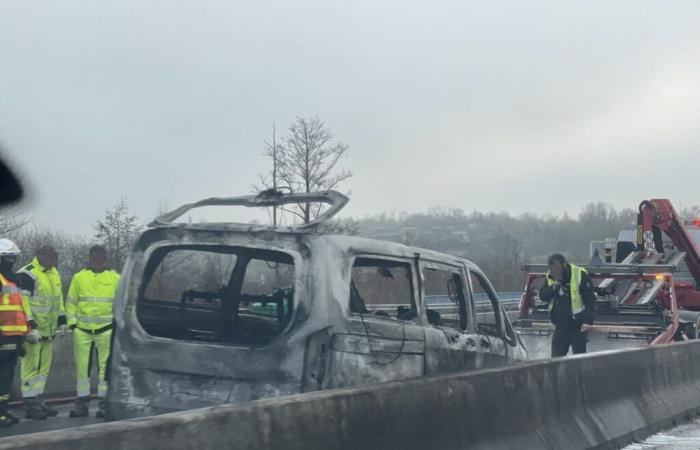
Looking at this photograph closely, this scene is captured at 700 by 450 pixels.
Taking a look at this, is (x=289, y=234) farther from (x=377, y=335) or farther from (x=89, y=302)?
(x=89, y=302)

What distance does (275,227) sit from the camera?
567 centimetres

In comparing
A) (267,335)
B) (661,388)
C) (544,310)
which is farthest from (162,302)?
(544,310)

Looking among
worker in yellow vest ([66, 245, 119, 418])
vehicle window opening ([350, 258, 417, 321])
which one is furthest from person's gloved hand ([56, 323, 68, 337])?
vehicle window opening ([350, 258, 417, 321])

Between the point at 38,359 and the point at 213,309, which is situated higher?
the point at 213,309

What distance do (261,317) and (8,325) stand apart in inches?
141

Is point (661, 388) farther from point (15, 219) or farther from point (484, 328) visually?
point (15, 219)

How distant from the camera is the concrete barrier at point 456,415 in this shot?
369 centimetres

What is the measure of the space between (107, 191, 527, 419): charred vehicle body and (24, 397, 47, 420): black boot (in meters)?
3.73

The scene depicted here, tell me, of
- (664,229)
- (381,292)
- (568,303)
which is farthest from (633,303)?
(381,292)

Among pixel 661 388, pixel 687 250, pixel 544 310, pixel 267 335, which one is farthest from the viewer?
pixel 687 250

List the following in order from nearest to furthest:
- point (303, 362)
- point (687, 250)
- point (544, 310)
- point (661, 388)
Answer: point (303, 362), point (661, 388), point (544, 310), point (687, 250)

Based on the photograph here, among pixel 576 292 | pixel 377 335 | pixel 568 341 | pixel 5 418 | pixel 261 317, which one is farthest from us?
pixel 568 341

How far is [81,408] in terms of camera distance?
9.52 metres

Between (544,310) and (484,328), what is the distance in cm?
816
